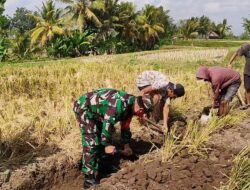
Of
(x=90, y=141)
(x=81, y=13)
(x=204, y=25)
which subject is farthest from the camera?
(x=204, y=25)

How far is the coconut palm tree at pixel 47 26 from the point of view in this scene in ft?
103

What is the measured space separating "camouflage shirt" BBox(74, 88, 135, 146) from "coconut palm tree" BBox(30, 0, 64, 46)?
90.8 feet

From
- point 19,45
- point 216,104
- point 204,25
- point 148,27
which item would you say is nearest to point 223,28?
point 204,25

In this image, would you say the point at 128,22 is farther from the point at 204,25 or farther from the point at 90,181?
the point at 90,181

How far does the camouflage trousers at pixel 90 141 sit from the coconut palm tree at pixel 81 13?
95.8ft

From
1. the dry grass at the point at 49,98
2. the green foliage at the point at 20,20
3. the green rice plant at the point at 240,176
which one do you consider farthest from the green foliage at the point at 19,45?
the green foliage at the point at 20,20

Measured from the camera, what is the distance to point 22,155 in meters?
4.83

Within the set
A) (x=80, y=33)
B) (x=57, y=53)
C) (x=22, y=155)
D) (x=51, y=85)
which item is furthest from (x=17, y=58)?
(x=22, y=155)

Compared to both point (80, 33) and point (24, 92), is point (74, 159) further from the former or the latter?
point (80, 33)

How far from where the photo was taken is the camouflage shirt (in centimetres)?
411

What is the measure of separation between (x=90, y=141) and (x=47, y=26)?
94.1 ft

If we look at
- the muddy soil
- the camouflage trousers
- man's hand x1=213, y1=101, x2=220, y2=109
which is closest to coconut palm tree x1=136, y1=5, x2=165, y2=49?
man's hand x1=213, y1=101, x2=220, y2=109

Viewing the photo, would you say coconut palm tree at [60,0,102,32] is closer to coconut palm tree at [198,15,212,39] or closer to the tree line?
the tree line

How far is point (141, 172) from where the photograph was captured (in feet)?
14.0
